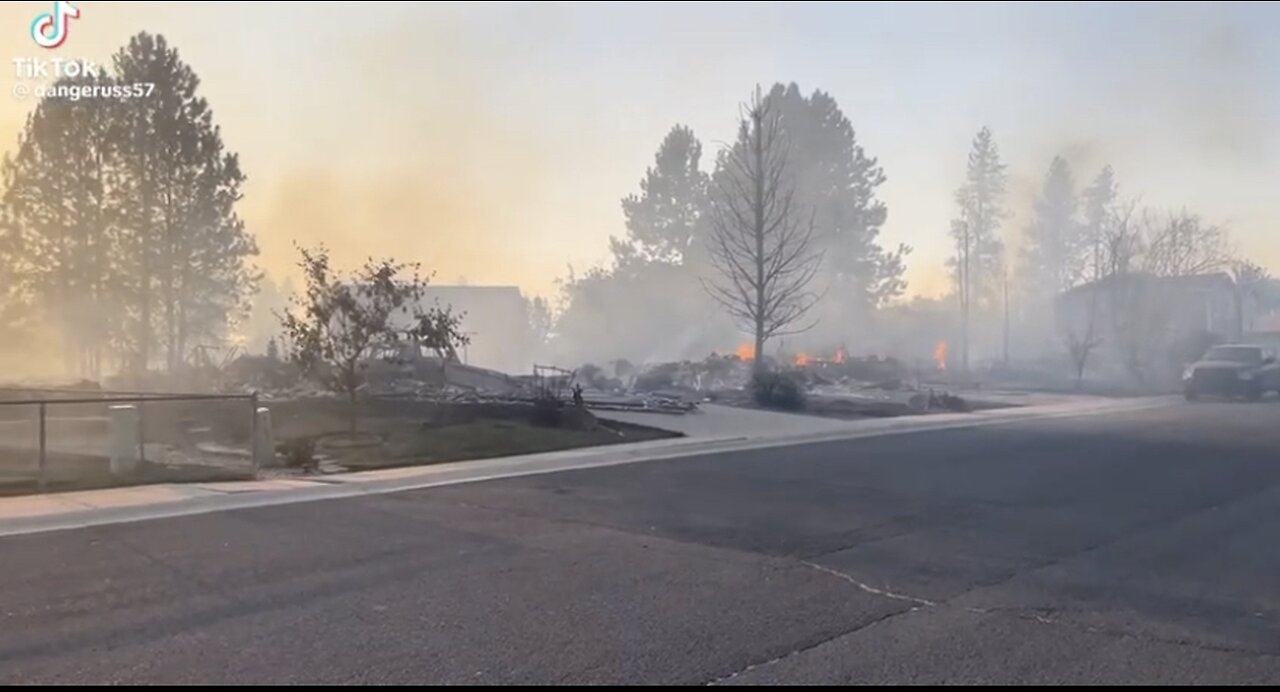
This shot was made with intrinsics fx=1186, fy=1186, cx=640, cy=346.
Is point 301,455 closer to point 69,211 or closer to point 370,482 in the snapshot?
point 370,482

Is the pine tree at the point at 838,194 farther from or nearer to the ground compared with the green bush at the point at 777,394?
farther from the ground

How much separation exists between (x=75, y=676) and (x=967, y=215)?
80352 mm

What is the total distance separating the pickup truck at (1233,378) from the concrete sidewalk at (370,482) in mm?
18771

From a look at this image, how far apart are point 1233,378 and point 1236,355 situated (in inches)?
103

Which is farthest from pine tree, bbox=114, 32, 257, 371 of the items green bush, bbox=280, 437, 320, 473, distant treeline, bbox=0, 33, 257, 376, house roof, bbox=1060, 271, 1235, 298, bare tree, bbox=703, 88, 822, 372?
house roof, bbox=1060, 271, 1235, 298

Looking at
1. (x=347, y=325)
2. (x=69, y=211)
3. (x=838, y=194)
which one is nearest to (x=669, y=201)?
(x=838, y=194)

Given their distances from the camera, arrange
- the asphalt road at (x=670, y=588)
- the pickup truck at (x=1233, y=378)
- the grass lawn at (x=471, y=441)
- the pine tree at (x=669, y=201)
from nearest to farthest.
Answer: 1. the asphalt road at (x=670, y=588)
2. the grass lawn at (x=471, y=441)
3. the pickup truck at (x=1233, y=378)
4. the pine tree at (x=669, y=201)

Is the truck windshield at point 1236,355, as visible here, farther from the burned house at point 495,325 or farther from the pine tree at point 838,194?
the burned house at point 495,325

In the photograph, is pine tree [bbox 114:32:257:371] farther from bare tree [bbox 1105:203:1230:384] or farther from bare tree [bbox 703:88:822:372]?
bare tree [bbox 1105:203:1230:384]

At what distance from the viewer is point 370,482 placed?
14.5 metres

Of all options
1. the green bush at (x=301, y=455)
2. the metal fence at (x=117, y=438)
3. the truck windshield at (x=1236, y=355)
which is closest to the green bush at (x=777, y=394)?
the metal fence at (x=117, y=438)

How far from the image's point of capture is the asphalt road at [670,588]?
21.4 feet

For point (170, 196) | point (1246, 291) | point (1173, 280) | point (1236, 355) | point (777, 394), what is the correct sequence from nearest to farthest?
point (777, 394) → point (170, 196) → point (1236, 355) → point (1173, 280) → point (1246, 291)

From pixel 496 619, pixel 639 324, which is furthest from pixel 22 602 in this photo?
pixel 639 324
